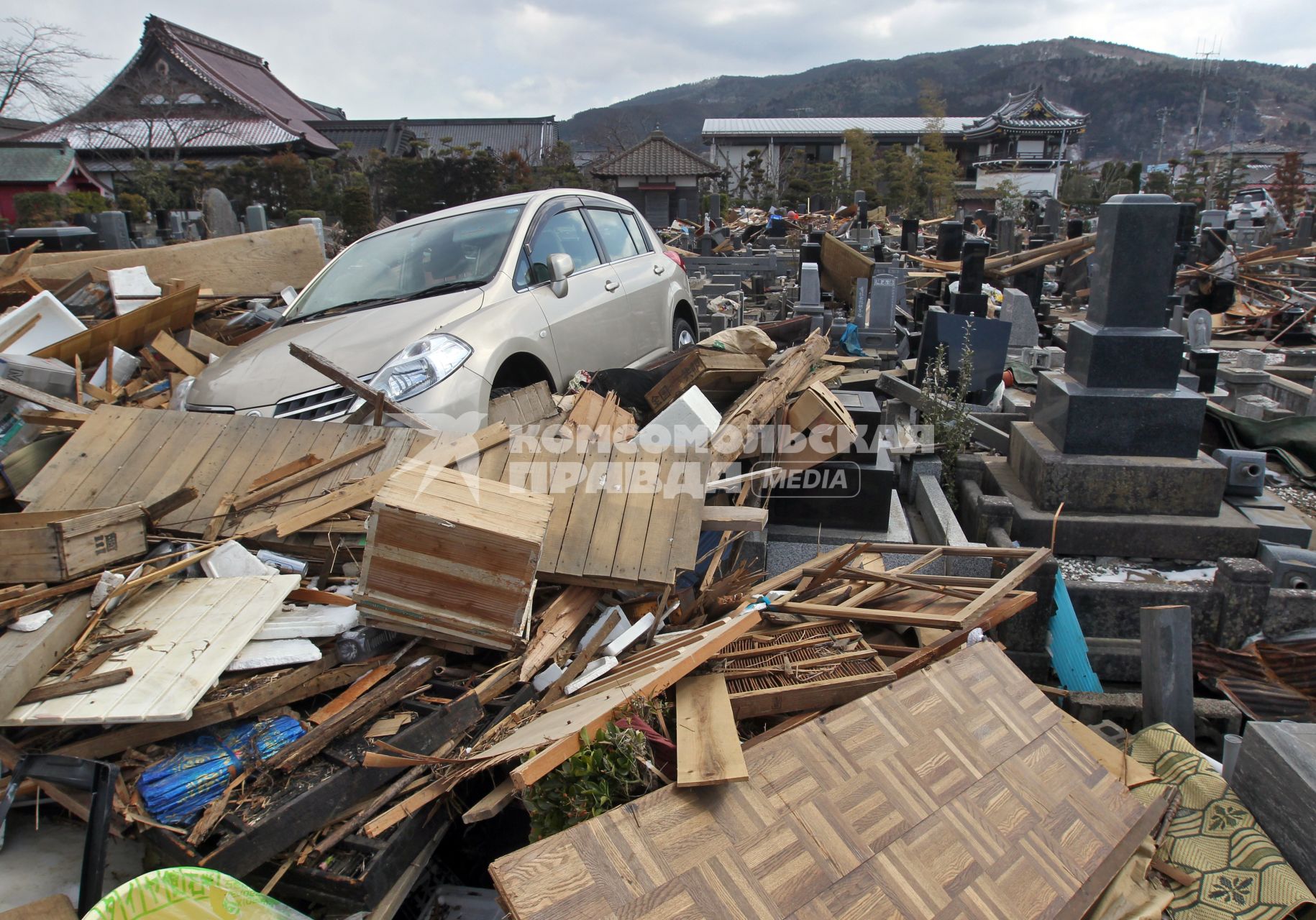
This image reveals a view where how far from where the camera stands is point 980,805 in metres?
2.81

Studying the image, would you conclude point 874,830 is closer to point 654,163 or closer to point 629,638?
point 629,638

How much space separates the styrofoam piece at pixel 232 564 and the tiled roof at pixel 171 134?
110 ft

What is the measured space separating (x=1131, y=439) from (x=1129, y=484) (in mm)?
353

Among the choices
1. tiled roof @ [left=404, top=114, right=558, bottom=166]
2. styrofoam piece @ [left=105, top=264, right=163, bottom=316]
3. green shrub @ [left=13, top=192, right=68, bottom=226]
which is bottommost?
styrofoam piece @ [left=105, top=264, right=163, bottom=316]

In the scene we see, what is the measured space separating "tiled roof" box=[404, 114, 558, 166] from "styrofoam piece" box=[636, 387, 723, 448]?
45350 millimetres

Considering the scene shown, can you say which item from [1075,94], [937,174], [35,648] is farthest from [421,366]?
[1075,94]

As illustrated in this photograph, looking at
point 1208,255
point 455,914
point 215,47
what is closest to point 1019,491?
point 455,914

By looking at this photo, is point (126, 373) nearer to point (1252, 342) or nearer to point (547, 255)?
point (547, 255)

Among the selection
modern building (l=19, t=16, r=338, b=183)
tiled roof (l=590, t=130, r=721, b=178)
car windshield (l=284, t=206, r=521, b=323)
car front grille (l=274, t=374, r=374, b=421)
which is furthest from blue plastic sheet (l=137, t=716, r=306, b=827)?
tiled roof (l=590, t=130, r=721, b=178)

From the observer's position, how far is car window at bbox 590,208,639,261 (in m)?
6.58

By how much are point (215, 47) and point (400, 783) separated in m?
44.5

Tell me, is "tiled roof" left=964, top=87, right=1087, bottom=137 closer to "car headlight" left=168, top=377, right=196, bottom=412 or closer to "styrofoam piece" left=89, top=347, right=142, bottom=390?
"styrofoam piece" left=89, top=347, right=142, bottom=390

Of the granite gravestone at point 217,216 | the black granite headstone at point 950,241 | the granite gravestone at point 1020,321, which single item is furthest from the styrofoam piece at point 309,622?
the granite gravestone at point 217,216

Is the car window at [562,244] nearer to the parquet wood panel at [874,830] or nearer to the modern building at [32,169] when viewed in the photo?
the parquet wood panel at [874,830]
